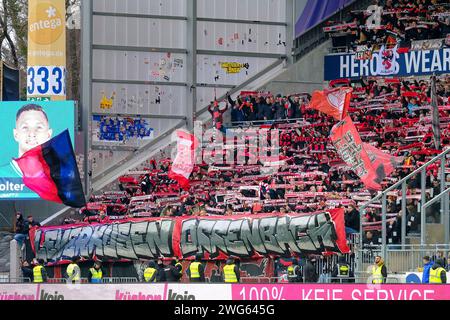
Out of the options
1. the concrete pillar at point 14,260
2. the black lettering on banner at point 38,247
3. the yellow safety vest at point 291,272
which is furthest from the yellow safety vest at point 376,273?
the black lettering on banner at point 38,247

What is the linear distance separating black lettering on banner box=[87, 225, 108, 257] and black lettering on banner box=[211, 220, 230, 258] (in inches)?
126

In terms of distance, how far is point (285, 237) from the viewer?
34.5 meters

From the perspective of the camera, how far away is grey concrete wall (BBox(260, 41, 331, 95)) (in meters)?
46.5

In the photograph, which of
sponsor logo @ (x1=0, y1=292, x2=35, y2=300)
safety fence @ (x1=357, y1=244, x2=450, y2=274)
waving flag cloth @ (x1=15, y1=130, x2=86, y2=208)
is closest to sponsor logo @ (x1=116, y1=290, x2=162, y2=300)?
sponsor logo @ (x1=0, y1=292, x2=35, y2=300)

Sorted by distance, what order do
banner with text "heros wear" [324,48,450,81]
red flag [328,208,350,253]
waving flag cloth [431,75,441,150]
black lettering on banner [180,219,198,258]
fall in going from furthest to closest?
banner with text "heros wear" [324,48,450,81] < waving flag cloth [431,75,441,150] < black lettering on banner [180,219,198,258] < red flag [328,208,350,253]

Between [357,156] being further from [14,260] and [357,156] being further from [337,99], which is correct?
[14,260]

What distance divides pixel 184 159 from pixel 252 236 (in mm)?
7656

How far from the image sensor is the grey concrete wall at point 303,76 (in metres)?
46.5

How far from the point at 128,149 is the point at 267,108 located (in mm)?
4522

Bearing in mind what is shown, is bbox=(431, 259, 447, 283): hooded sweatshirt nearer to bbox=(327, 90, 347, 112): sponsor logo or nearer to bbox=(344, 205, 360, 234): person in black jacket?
bbox=(344, 205, 360, 234): person in black jacket

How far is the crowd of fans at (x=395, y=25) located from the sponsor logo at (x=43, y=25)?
410 inches

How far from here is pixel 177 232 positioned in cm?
3606

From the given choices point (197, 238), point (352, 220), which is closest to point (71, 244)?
point (197, 238)
